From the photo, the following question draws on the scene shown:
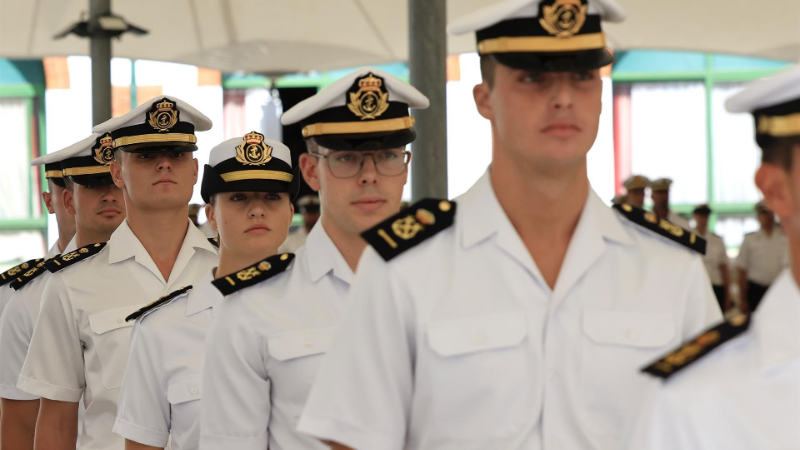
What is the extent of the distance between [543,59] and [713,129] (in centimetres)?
1369

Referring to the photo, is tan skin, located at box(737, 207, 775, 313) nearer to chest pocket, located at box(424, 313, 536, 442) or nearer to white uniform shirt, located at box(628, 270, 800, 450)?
chest pocket, located at box(424, 313, 536, 442)

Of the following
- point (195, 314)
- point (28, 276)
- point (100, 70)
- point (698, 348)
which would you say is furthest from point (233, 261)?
point (100, 70)

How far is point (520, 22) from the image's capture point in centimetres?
187

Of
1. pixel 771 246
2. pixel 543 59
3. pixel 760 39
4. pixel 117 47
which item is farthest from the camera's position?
pixel 117 47

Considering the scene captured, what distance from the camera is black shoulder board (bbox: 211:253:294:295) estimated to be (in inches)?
107

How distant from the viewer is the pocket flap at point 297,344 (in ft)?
8.52

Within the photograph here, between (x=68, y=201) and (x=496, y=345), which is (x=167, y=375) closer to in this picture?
(x=496, y=345)

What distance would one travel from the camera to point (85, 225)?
14.6 ft

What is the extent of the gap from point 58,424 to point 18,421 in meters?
0.69

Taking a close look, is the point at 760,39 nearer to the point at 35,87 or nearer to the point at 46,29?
the point at 46,29

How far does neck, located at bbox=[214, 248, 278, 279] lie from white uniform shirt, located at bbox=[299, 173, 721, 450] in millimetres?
1271

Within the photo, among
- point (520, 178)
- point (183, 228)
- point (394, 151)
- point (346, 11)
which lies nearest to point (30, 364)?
point (183, 228)

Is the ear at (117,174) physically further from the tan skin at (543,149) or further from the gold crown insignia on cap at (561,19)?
the gold crown insignia on cap at (561,19)

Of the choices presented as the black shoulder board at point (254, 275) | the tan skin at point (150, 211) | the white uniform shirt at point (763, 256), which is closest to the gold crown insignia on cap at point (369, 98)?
the black shoulder board at point (254, 275)
